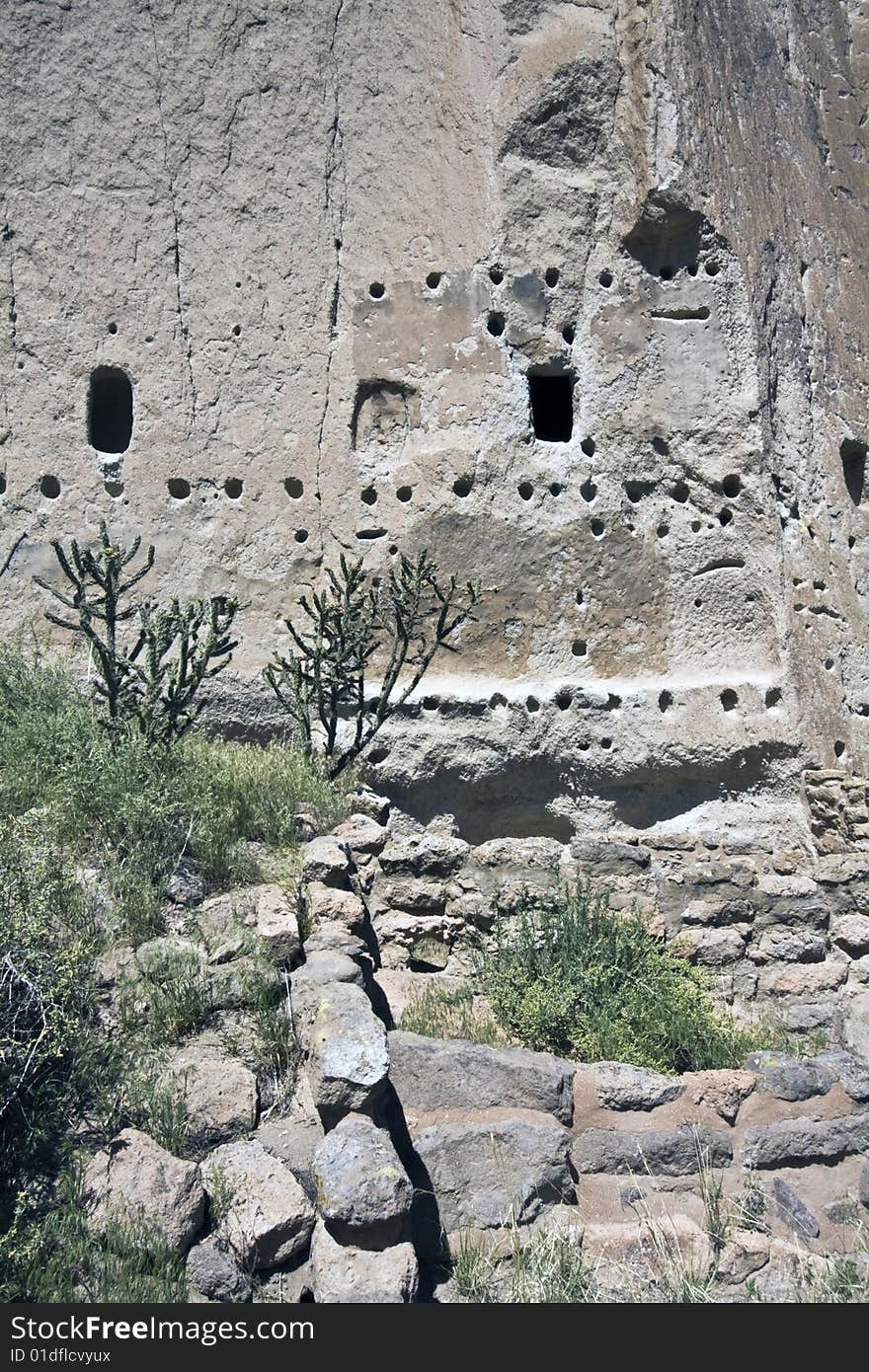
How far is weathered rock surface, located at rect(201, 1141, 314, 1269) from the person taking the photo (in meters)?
4.12

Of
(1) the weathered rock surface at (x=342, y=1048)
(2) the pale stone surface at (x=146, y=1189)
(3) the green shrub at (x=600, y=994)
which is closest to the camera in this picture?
(2) the pale stone surface at (x=146, y=1189)

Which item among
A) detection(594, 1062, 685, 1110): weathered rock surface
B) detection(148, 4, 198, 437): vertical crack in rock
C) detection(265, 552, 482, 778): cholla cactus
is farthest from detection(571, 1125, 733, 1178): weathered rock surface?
detection(148, 4, 198, 437): vertical crack in rock

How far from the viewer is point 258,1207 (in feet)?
13.7

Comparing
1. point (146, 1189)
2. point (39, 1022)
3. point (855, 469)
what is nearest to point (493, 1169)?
point (146, 1189)

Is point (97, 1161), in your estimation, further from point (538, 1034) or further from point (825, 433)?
point (825, 433)

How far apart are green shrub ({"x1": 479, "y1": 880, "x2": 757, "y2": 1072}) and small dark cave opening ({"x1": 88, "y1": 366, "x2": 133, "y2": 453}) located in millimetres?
5830

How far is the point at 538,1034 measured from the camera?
5902 mm

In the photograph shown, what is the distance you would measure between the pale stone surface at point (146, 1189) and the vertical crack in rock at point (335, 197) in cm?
666

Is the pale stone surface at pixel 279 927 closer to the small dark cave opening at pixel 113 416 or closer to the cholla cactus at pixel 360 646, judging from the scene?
the cholla cactus at pixel 360 646

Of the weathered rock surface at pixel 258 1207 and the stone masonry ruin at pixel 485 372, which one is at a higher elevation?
the stone masonry ruin at pixel 485 372

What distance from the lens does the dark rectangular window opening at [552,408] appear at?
10.4 m

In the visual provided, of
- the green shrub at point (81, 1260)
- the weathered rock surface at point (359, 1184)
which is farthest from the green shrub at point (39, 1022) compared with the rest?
the weathered rock surface at point (359, 1184)

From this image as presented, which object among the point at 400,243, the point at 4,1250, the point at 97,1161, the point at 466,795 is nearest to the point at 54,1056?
the point at 97,1161

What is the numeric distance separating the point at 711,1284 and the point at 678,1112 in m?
0.91
